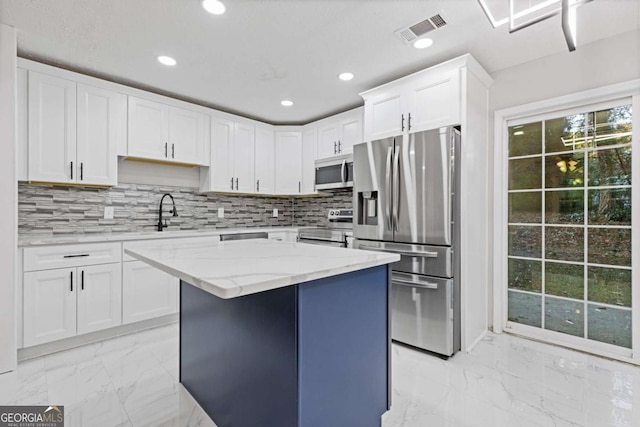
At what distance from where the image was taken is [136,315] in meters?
2.87

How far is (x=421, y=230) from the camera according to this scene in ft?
8.34

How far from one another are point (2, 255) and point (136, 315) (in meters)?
1.09

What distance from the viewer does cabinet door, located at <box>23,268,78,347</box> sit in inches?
92.5

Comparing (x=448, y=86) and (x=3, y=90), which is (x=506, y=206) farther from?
(x=3, y=90)

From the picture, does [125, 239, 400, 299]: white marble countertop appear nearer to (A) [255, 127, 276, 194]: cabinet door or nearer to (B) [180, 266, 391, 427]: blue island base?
(B) [180, 266, 391, 427]: blue island base

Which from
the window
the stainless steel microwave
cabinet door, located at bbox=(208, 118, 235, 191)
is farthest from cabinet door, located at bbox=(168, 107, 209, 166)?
the window

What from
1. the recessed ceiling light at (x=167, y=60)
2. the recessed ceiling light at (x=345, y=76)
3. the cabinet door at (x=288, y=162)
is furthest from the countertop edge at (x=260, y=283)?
the cabinet door at (x=288, y=162)

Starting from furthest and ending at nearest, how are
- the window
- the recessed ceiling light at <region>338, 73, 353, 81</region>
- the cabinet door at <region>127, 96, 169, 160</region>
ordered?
the cabinet door at <region>127, 96, 169, 160</region> → the recessed ceiling light at <region>338, 73, 353, 81</region> → the window

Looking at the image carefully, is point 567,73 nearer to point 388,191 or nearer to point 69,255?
point 388,191

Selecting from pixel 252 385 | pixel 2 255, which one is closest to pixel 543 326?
pixel 252 385

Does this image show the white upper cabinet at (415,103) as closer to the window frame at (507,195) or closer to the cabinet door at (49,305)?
the window frame at (507,195)

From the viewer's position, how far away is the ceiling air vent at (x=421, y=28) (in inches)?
82.6

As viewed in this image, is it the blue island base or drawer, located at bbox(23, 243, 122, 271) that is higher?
drawer, located at bbox(23, 243, 122, 271)

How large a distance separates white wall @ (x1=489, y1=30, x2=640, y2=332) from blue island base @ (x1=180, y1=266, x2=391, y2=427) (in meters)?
2.00
